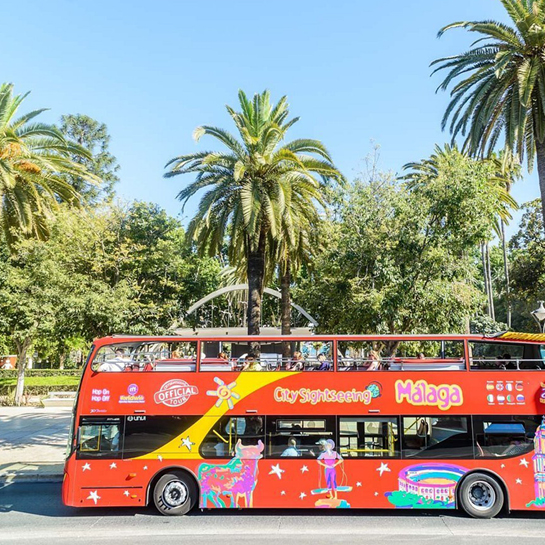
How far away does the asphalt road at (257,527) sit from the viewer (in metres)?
8.79

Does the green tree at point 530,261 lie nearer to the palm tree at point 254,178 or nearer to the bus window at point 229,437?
the palm tree at point 254,178

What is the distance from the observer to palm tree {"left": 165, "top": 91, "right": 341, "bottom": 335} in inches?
704

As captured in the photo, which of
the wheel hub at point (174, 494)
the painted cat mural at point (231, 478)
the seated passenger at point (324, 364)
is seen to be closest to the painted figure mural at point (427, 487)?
the seated passenger at point (324, 364)

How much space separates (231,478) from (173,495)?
1263 millimetres

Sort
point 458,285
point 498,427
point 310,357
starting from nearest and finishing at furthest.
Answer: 1. point 498,427
2. point 310,357
3. point 458,285

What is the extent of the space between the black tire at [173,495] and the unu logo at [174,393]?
1.47m

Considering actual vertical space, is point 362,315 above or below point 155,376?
above

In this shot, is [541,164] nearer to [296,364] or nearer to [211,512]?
[296,364]

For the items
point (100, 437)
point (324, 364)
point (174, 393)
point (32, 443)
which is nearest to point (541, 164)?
point (324, 364)

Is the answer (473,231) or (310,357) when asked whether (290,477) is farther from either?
(473,231)

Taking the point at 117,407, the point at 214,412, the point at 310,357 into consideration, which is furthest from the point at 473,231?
the point at 117,407

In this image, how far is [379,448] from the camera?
1046 cm

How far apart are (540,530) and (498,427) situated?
1.89m

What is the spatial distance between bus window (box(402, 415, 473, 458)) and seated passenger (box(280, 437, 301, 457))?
217cm
